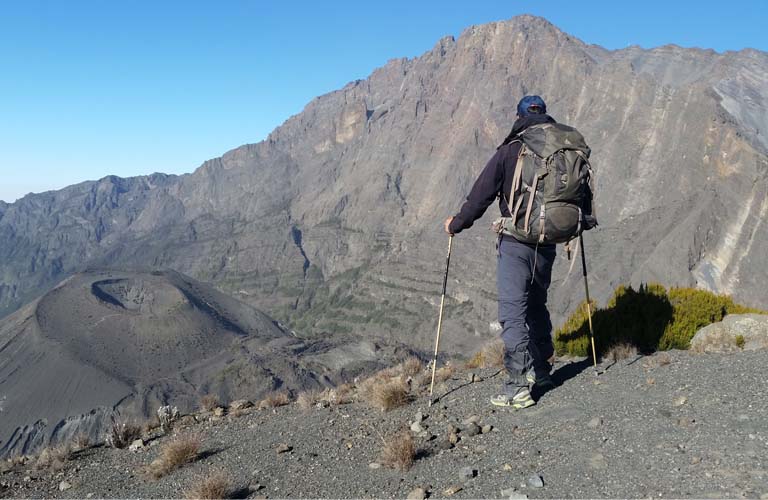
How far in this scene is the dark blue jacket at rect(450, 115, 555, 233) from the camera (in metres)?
5.66

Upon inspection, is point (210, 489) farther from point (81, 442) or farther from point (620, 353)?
point (620, 353)

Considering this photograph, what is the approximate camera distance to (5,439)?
5638 centimetres

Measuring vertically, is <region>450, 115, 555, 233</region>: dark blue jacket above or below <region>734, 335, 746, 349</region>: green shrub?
above

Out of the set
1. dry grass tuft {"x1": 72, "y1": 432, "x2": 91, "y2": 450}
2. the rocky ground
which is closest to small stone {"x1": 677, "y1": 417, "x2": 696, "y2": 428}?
the rocky ground

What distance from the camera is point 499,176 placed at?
5.76 meters

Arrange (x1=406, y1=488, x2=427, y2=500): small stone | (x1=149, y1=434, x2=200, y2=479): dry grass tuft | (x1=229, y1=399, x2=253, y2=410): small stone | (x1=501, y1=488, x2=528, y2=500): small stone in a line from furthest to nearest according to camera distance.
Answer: (x1=229, y1=399, x2=253, y2=410): small stone, (x1=149, y1=434, x2=200, y2=479): dry grass tuft, (x1=406, y1=488, x2=427, y2=500): small stone, (x1=501, y1=488, x2=528, y2=500): small stone

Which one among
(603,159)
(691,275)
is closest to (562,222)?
(691,275)

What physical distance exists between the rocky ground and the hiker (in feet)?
1.90

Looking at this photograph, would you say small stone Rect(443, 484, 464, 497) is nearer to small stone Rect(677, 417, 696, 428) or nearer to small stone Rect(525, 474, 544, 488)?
small stone Rect(525, 474, 544, 488)

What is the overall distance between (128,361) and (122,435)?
7769cm

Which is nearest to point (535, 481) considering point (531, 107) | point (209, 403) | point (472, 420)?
point (472, 420)

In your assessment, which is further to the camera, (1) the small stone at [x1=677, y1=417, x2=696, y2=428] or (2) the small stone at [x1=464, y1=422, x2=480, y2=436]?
(2) the small stone at [x1=464, y1=422, x2=480, y2=436]

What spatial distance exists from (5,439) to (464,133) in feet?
473

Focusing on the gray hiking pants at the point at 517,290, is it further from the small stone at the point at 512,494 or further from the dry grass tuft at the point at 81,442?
the dry grass tuft at the point at 81,442
